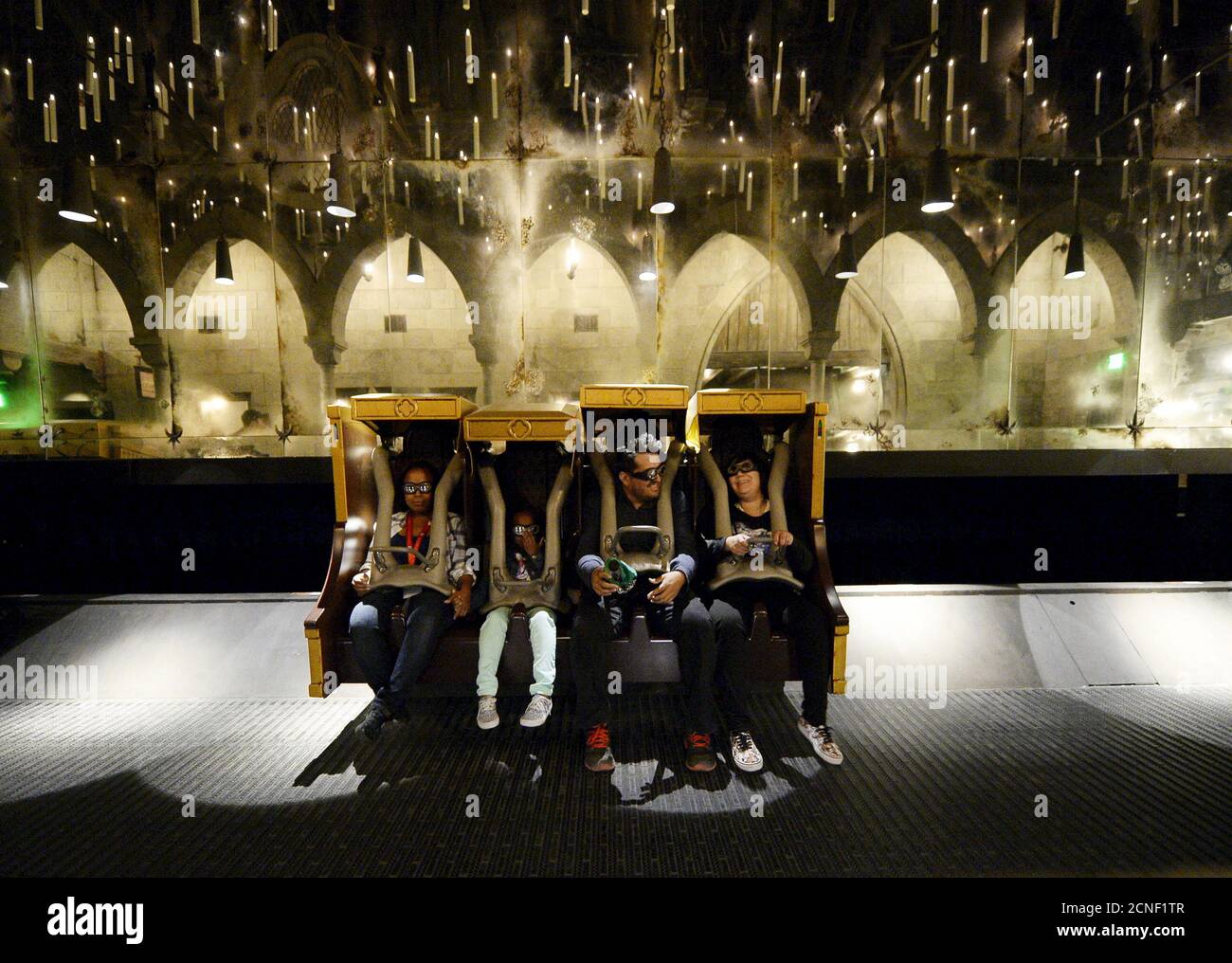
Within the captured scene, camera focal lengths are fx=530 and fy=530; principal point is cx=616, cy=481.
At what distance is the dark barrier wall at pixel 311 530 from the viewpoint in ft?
13.6

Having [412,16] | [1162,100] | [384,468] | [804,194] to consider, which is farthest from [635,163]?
[1162,100]

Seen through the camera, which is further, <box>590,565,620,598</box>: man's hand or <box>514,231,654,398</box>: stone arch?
<box>514,231,654,398</box>: stone arch

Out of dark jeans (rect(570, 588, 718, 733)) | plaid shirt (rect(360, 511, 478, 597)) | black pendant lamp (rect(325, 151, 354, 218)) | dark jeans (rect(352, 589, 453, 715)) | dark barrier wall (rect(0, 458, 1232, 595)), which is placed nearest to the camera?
dark jeans (rect(570, 588, 718, 733))

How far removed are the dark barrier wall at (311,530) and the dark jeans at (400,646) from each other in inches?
70.3

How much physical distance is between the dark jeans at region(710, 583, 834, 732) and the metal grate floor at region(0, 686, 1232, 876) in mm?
253

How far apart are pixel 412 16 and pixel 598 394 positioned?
12.6 feet

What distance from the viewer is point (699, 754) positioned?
2.48m

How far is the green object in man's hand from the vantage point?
2564 millimetres

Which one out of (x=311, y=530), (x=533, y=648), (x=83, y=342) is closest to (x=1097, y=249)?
(x=533, y=648)

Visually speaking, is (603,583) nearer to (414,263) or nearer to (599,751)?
(599,751)

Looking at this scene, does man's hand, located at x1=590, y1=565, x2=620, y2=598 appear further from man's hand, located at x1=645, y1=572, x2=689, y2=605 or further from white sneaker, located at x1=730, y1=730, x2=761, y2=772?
white sneaker, located at x1=730, y1=730, x2=761, y2=772

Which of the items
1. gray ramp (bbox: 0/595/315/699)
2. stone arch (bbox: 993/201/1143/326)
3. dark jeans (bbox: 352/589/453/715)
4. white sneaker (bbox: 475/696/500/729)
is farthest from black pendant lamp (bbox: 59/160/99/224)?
stone arch (bbox: 993/201/1143/326)

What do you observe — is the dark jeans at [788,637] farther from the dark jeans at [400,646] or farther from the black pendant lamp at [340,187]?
the black pendant lamp at [340,187]

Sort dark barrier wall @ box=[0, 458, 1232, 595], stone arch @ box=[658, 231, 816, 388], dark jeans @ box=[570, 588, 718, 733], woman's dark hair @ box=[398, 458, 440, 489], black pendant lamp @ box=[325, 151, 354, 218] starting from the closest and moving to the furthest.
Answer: dark jeans @ box=[570, 588, 718, 733] < woman's dark hair @ box=[398, 458, 440, 489] < black pendant lamp @ box=[325, 151, 354, 218] < dark barrier wall @ box=[0, 458, 1232, 595] < stone arch @ box=[658, 231, 816, 388]
